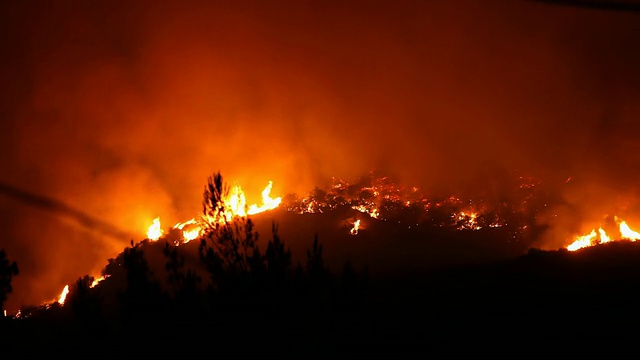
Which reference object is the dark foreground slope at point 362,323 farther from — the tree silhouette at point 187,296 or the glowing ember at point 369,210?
the glowing ember at point 369,210

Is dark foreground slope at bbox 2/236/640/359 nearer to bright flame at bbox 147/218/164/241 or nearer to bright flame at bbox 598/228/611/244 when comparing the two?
bright flame at bbox 598/228/611/244

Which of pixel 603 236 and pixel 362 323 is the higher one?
pixel 603 236

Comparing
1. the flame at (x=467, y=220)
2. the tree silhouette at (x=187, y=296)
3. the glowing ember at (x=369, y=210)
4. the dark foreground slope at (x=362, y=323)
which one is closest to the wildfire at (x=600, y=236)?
the flame at (x=467, y=220)

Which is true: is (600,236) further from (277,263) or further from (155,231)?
(155,231)

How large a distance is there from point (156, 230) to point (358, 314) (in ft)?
107

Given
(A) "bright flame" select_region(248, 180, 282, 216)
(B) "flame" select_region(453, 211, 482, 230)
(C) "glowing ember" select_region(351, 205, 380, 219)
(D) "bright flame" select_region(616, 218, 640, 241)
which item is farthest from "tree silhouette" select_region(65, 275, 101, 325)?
(A) "bright flame" select_region(248, 180, 282, 216)

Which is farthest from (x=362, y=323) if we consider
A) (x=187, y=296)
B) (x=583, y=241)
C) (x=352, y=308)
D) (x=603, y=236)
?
(x=603, y=236)

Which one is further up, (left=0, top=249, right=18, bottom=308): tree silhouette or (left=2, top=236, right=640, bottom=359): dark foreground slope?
(left=0, top=249, right=18, bottom=308): tree silhouette

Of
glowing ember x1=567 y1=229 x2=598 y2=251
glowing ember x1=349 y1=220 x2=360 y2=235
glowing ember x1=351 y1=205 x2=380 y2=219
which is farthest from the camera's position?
glowing ember x1=351 y1=205 x2=380 y2=219

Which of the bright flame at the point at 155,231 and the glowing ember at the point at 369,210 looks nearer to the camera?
the glowing ember at the point at 369,210

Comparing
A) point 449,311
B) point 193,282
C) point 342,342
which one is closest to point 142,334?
point 193,282

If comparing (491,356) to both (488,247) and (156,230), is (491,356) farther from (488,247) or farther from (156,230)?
(156,230)

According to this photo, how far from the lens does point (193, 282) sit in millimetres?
14773

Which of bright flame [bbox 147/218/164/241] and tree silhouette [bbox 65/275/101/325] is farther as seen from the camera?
bright flame [bbox 147/218/164/241]
